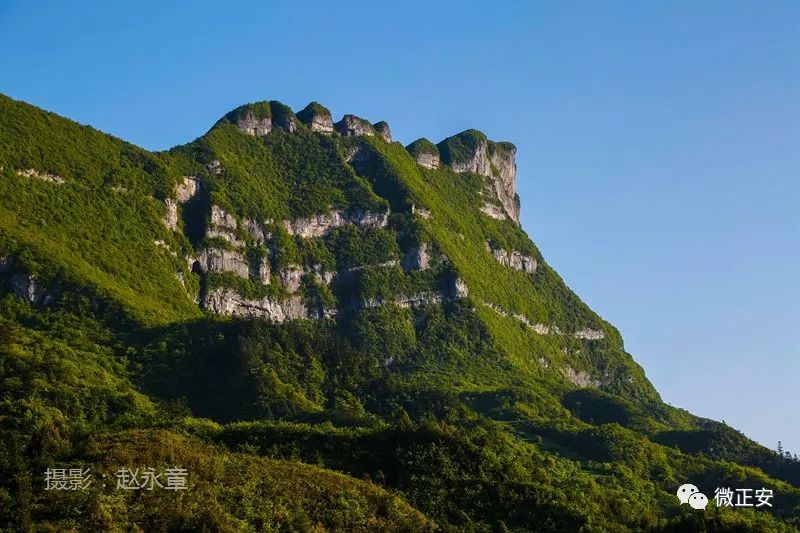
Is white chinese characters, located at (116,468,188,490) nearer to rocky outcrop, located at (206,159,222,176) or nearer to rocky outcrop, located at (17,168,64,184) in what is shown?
rocky outcrop, located at (17,168,64,184)

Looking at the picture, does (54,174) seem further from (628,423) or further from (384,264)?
(628,423)

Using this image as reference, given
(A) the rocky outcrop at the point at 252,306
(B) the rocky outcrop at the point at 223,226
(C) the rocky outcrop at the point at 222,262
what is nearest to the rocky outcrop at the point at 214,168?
(B) the rocky outcrop at the point at 223,226

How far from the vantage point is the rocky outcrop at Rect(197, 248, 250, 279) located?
178 m

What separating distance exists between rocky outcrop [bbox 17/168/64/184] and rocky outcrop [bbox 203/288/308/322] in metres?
29.4

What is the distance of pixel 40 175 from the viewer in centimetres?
16200

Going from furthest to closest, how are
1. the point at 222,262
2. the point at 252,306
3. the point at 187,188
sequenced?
the point at 187,188 < the point at 222,262 < the point at 252,306

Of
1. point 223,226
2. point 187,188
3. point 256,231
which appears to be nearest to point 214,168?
point 187,188

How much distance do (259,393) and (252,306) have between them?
207 ft

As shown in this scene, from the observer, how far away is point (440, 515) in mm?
67312

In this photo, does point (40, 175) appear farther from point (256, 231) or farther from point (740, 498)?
point (740, 498)

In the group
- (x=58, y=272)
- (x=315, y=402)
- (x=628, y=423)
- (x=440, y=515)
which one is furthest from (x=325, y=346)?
(x=440, y=515)

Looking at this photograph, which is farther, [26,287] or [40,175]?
[40,175]

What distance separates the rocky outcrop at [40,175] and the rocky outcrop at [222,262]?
84.8 ft

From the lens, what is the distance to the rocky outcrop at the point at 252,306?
175 meters
